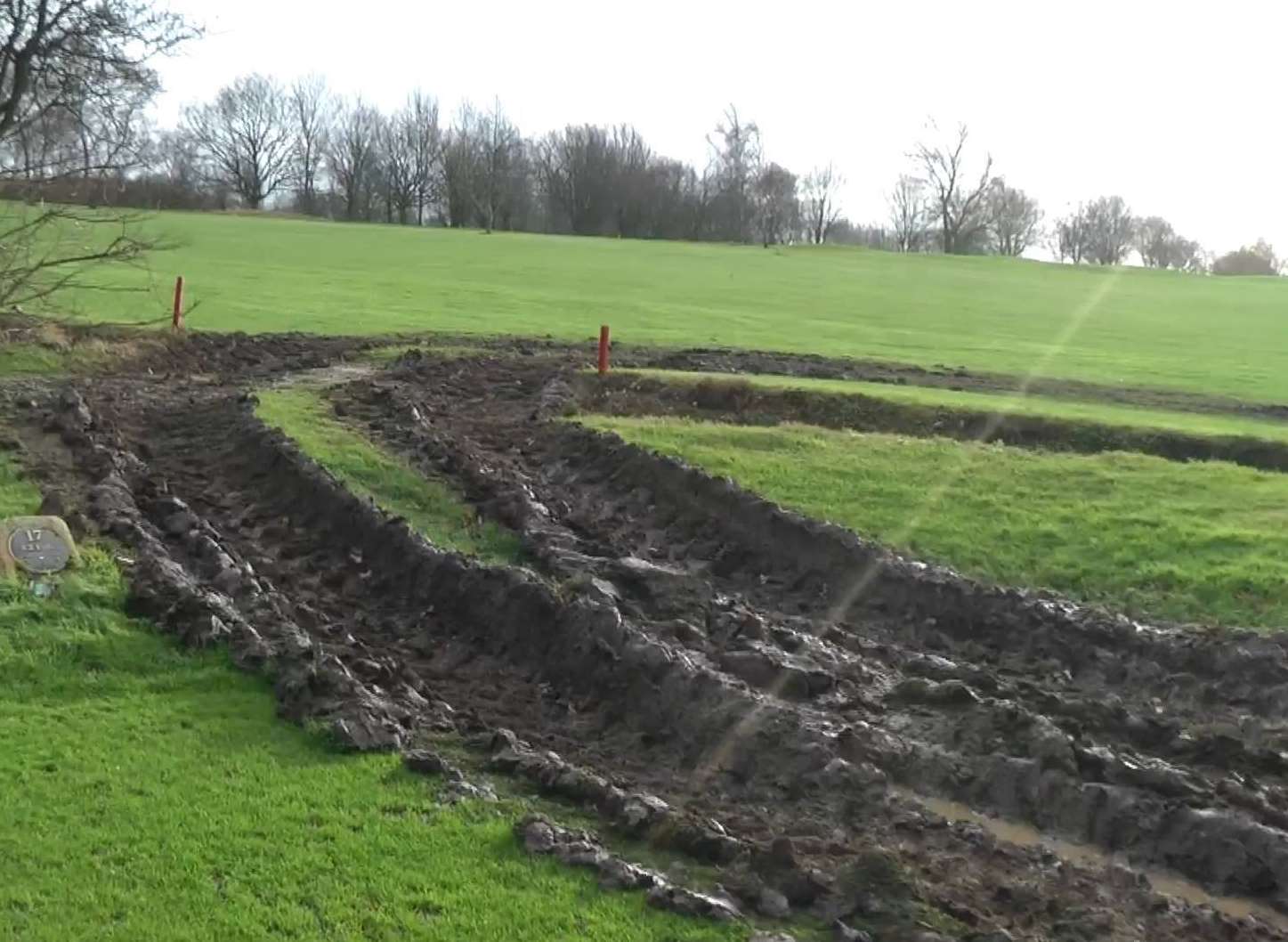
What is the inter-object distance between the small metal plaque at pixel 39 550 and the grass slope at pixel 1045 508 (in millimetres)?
7006

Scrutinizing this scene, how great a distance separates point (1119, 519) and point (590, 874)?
350 inches

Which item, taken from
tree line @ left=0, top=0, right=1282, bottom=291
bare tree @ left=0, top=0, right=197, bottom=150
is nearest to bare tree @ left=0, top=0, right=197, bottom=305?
bare tree @ left=0, top=0, right=197, bottom=150

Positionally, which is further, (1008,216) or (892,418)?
(1008,216)

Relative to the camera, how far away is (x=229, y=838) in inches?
234

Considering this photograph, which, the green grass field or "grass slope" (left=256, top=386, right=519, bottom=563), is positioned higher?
the green grass field

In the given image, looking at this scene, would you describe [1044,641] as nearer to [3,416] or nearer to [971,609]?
[971,609]

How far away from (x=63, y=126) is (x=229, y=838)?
15.4m

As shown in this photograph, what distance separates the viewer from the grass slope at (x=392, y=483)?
39.1 feet

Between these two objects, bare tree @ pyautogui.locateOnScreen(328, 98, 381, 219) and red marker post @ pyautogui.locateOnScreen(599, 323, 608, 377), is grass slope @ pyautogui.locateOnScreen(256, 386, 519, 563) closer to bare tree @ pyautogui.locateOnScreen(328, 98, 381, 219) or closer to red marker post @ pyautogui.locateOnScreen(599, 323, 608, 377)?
red marker post @ pyautogui.locateOnScreen(599, 323, 608, 377)

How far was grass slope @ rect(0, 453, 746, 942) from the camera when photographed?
5273 mm

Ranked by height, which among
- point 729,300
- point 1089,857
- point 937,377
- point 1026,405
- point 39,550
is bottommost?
point 1089,857

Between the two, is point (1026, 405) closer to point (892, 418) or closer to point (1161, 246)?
point (892, 418)

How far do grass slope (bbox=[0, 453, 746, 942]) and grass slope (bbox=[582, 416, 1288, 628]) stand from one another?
6612mm

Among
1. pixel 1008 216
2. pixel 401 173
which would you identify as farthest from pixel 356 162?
pixel 1008 216
